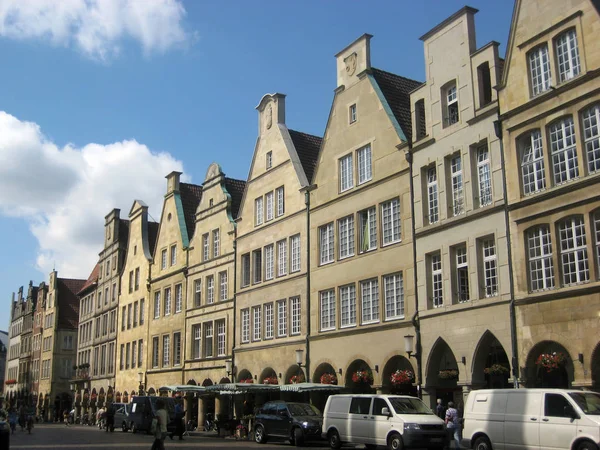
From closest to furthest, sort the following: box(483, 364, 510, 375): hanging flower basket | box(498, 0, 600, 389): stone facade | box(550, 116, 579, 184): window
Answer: box(498, 0, 600, 389): stone facade < box(550, 116, 579, 184): window < box(483, 364, 510, 375): hanging flower basket

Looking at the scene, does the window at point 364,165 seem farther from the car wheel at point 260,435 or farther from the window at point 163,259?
the window at point 163,259

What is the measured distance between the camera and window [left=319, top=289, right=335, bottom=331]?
3341 centimetres

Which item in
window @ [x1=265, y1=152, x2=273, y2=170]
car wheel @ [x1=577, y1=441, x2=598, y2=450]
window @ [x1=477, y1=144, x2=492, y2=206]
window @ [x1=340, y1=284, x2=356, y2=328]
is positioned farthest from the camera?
window @ [x1=265, y1=152, x2=273, y2=170]

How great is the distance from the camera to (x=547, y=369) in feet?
77.6

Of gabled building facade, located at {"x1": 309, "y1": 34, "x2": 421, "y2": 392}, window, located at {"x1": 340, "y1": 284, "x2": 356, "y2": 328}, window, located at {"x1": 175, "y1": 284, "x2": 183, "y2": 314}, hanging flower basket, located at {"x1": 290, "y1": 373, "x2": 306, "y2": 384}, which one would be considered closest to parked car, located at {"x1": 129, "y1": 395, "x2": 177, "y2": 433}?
hanging flower basket, located at {"x1": 290, "y1": 373, "x2": 306, "y2": 384}

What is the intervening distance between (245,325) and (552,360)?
2135 centimetres

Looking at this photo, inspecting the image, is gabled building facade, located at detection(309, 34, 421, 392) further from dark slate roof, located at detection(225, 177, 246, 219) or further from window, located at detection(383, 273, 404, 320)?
dark slate roof, located at detection(225, 177, 246, 219)

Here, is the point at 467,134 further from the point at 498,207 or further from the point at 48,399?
the point at 48,399

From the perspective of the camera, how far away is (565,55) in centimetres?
2348

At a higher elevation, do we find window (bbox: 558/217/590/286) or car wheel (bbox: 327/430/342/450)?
window (bbox: 558/217/590/286)

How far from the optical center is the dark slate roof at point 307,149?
38.4 meters

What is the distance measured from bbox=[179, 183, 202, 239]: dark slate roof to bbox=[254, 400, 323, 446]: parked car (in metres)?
23.3

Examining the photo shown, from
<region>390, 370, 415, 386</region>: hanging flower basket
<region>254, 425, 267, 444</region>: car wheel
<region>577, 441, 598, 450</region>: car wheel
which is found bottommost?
<region>254, 425, 267, 444</region>: car wheel

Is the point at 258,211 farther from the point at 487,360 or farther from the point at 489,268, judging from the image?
the point at 487,360
